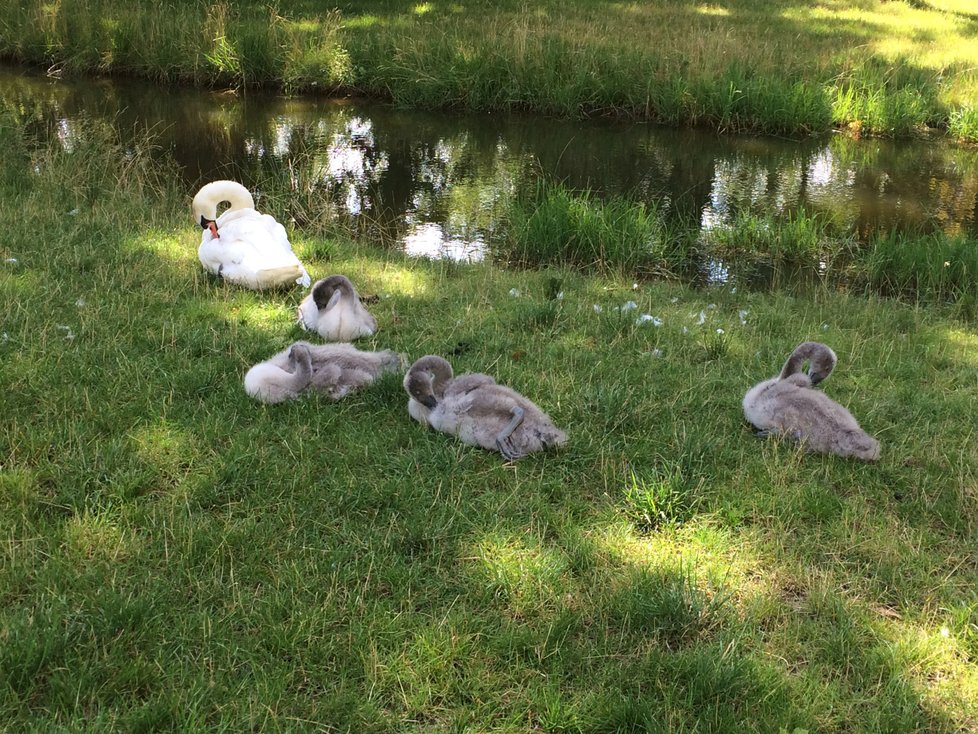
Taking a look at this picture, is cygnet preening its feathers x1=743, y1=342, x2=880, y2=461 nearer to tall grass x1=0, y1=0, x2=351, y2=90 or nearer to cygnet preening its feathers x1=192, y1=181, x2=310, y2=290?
cygnet preening its feathers x1=192, y1=181, x2=310, y2=290

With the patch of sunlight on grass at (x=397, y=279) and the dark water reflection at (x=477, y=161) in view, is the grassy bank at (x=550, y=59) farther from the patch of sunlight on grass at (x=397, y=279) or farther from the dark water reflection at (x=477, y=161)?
the patch of sunlight on grass at (x=397, y=279)

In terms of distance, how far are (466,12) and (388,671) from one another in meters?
20.2

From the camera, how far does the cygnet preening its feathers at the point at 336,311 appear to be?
19.2ft

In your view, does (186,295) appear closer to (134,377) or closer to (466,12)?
(134,377)

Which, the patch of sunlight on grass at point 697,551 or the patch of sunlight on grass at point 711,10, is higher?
the patch of sunlight on grass at point 711,10

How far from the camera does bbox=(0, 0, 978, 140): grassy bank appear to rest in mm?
15711

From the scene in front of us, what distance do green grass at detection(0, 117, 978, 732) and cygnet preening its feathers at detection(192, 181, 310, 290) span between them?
17.4 inches

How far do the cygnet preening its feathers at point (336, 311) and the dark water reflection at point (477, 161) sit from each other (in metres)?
A: 4.16

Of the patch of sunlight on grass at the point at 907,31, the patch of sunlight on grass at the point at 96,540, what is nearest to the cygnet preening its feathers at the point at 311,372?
→ the patch of sunlight on grass at the point at 96,540

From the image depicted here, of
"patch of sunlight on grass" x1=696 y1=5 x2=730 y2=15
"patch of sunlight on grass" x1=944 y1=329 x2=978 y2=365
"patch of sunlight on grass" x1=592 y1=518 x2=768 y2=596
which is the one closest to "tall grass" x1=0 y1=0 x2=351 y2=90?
"patch of sunlight on grass" x1=696 y1=5 x2=730 y2=15

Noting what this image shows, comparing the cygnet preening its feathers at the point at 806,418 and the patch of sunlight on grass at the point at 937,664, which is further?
the cygnet preening its feathers at the point at 806,418

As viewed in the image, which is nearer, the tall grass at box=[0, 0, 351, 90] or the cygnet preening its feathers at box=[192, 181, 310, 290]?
the cygnet preening its feathers at box=[192, 181, 310, 290]

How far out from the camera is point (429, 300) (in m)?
7.04

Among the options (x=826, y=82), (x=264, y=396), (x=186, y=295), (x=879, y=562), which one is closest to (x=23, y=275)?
(x=186, y=295)
